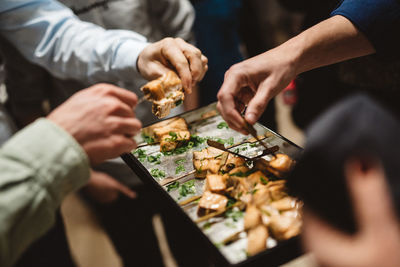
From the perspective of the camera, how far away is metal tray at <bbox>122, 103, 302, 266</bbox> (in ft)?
3.33

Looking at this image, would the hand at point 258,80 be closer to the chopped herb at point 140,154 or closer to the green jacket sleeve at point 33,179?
the chopped herb at point 140,154

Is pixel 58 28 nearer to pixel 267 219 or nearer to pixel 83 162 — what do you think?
pixel 83 162

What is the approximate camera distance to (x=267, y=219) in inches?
44.6

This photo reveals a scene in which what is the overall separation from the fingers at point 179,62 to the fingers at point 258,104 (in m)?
0.37

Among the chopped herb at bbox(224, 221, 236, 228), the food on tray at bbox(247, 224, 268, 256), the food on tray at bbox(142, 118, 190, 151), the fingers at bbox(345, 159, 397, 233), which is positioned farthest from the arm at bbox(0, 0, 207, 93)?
the fingers at bbox(345, 159, 397, 233)

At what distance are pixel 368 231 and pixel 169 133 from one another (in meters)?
1.31

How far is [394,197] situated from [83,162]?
0.74 metres

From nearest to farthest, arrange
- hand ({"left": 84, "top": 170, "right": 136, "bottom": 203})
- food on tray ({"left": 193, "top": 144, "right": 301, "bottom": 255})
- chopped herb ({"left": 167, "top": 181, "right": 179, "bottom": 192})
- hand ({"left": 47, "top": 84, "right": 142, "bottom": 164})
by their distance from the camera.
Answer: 1. hand ({"left": 47, "top": 84, "right": 142, "bottom": 164})
2. food on tray ({"left": 193, "top": 144, "right": 301, "bottom": 255})
3. chopped herb ({"left": 167, "top": 181, "right": 179, "bottom": 192})
4. hand ({"left": 84, "top": 170, "right": 136, "bottom": 203})

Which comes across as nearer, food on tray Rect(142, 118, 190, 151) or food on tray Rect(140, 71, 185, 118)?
food on tray Rect(140, 71, 185, 118)

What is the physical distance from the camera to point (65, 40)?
1.92 meters

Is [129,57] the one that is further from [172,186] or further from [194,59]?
[172,186]

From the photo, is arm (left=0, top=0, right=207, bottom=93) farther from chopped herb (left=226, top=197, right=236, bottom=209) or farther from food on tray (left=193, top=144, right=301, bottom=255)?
chopped herb (left=226, top=197, right=236, bottom=209)

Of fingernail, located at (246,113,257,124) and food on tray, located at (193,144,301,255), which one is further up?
fingernail, located at (246,113,257,124)

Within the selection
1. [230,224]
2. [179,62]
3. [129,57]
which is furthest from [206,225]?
[129,57]
